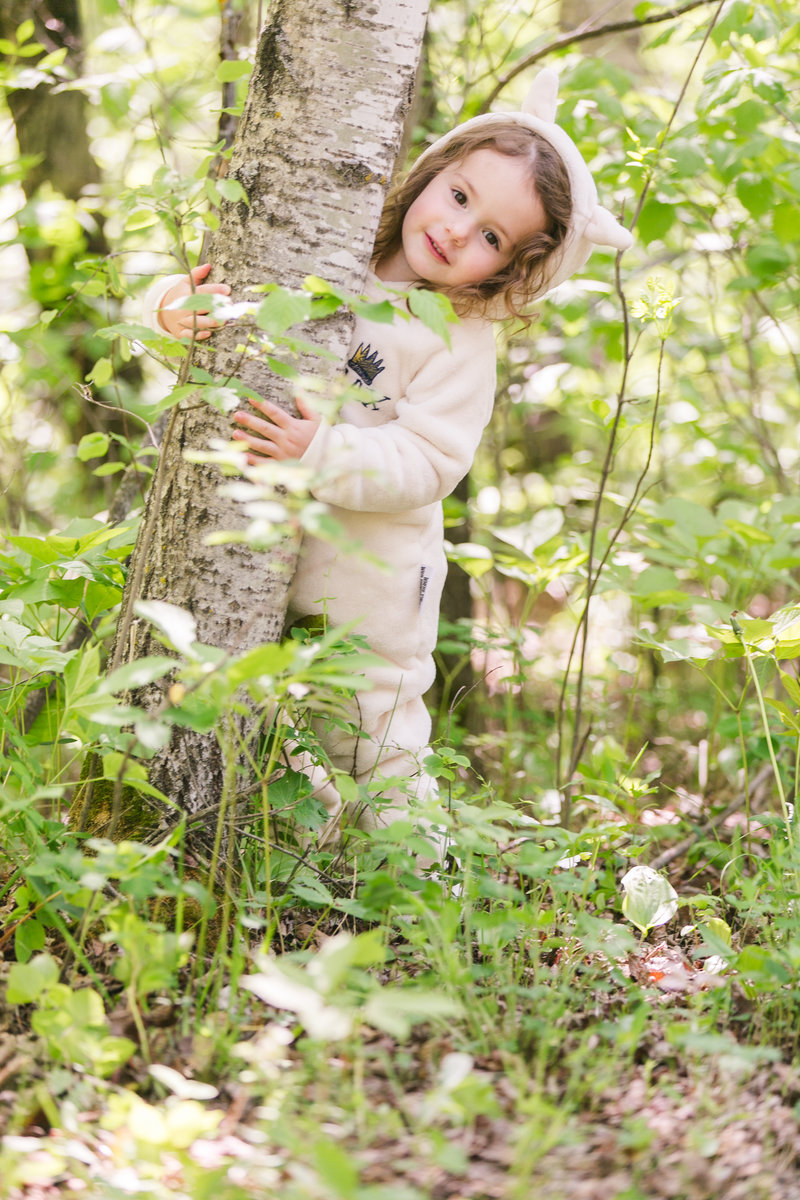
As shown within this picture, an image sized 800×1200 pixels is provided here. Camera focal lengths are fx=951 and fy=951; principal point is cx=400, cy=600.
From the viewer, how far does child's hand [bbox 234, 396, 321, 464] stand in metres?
1.62

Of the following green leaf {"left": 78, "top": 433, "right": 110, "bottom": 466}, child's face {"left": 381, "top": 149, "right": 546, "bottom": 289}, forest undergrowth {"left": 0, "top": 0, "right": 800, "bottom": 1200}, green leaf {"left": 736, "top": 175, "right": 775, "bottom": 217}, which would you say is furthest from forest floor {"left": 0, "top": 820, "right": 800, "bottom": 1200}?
green leaf {"left": 736, "top": 175, "right": 775, "bottom": 217}

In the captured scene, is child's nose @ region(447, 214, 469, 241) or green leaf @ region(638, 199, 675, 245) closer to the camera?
child's nose @ region(447, 214, 469, 241)

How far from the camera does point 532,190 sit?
191cm

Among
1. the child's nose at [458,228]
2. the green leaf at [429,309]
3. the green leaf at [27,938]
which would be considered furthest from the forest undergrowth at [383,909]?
the child's nose at [458,228]

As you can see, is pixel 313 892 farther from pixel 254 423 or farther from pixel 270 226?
pixel 270 226

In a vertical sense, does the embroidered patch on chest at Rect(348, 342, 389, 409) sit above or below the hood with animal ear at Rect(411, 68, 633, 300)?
below

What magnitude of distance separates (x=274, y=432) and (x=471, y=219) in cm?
65

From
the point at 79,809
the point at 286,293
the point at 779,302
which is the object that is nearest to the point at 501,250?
the point at 286,293

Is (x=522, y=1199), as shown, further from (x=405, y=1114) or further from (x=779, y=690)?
(x=779, y=690)

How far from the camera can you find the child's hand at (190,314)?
1608 millimetres

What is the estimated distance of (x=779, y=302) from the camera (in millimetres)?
3857

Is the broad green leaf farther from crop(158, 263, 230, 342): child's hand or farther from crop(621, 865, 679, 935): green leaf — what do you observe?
crop(621, 865, 679, 935): green leaf

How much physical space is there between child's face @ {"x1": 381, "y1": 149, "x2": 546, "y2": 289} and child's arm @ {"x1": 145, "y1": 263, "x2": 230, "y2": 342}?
18.0 inches

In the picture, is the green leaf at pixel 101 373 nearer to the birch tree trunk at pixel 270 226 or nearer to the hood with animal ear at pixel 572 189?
the birch tree trunk at pixel 270 226
